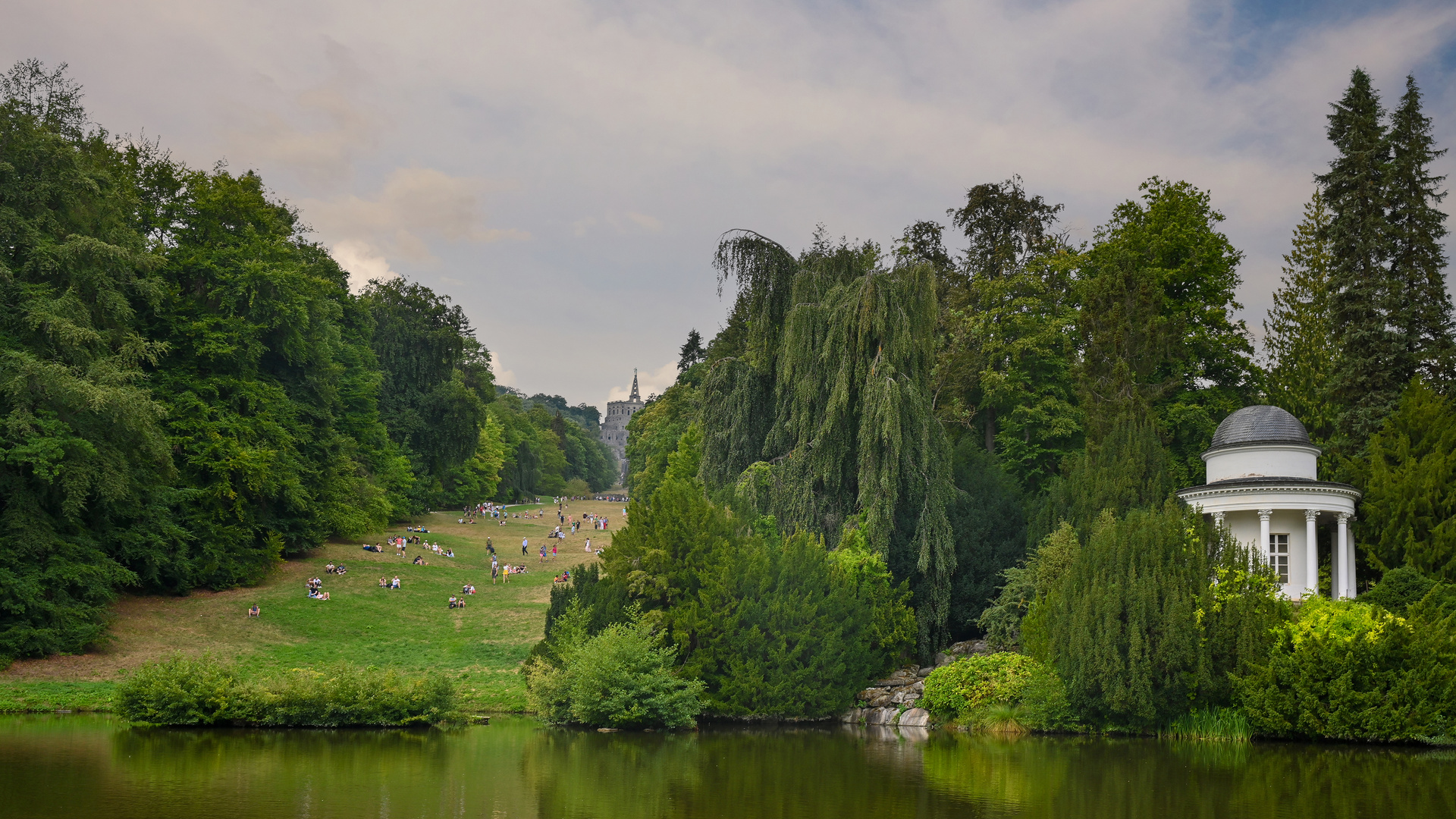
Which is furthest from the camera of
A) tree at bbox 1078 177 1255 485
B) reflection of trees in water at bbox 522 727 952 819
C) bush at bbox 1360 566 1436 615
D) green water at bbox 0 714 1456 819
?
tree at bbox 1078 177 1255 485

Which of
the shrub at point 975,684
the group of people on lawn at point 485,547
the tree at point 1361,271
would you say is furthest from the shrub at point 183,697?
the tree at point 1361,271

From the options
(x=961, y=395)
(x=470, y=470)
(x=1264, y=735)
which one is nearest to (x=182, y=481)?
(x=961, y=395)

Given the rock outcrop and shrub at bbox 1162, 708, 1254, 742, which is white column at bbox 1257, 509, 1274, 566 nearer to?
shrub at bbox 1162, 708, 1254, 742

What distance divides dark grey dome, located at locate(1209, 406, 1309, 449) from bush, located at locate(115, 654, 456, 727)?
21.4m

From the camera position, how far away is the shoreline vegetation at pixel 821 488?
2172 cm

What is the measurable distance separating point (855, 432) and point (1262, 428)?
1077cm

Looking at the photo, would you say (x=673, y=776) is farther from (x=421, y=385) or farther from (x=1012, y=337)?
(x=421, y=385)

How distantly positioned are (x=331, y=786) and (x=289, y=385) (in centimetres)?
3083

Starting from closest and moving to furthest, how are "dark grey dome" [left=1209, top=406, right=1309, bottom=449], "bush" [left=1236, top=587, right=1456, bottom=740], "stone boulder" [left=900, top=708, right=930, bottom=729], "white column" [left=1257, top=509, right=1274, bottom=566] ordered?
1. "bush" [left=1236, top=587, right=1456, bottom=740]
2. "stone boulder" [left=900, top=708, right=930, bottom=729]
3. "white column" [left=1257, top=509, right=1274, bottom=566]
4. "dark grey dome" [left=1209, top=406, right=1309, bottom=449]

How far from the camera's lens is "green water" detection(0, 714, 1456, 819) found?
12758mm

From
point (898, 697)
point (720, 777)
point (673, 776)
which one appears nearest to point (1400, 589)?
point (898, 697)

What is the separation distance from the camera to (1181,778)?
1585cm

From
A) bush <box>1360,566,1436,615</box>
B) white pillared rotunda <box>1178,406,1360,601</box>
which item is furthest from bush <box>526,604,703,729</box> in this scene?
bush <box>1360,566,1436,615</box>

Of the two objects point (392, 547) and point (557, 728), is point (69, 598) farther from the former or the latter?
point (392, 547)
